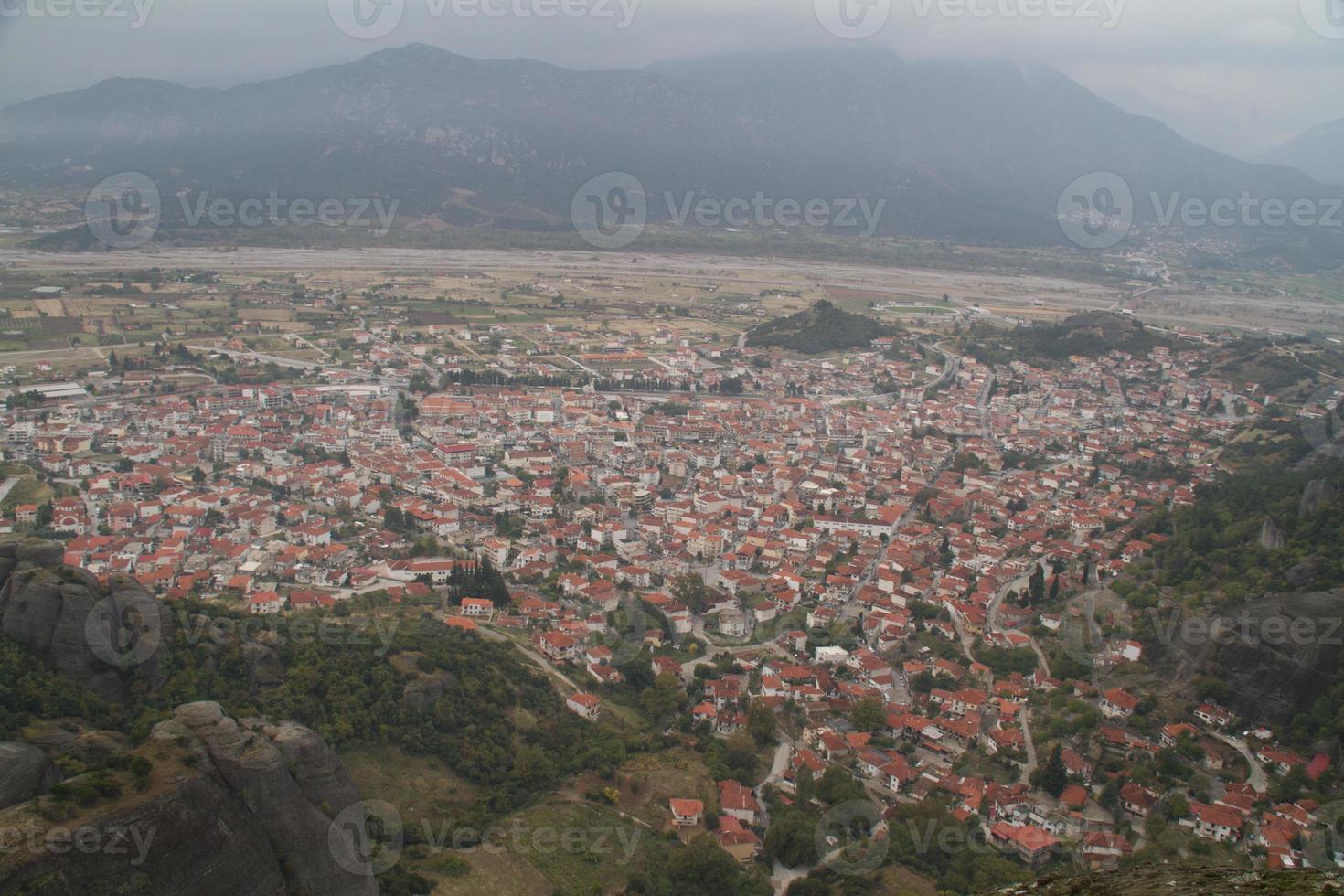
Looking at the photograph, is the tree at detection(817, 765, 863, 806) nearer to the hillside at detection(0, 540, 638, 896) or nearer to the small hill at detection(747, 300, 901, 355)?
the hillside at detection(0, 540, 638, 896)

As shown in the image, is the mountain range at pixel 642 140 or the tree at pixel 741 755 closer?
the tree at pixel 741 755

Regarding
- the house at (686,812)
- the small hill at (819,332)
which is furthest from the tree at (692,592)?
the small hill at (819,332)

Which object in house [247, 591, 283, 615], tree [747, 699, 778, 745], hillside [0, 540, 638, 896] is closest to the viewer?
hillside [0, 540, 638, 896]

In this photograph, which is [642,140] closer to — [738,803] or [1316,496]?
[1316,496]

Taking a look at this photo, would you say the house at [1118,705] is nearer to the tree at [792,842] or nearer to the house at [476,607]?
the tree at [792,842]

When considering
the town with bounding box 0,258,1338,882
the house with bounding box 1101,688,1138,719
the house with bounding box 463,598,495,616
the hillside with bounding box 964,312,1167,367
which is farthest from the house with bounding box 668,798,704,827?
the hillside with bounding box 964,312,1167,367

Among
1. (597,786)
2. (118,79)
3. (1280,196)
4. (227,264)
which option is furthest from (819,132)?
(597,786)
